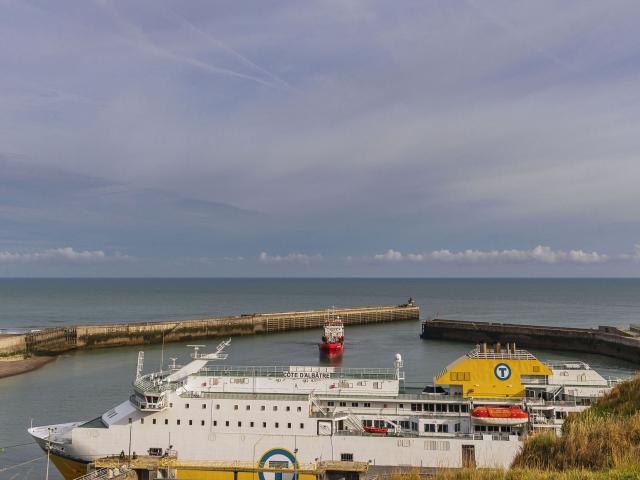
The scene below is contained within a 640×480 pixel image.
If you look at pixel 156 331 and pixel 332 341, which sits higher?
pixel 156 331

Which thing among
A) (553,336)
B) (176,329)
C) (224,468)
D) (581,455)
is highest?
(176,329)

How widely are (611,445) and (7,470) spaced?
24478mm

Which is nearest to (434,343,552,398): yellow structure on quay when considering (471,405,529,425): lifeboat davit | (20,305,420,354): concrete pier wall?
(471,405,529,425): lifeboat davit

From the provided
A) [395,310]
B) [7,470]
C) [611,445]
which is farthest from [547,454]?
[395,310]

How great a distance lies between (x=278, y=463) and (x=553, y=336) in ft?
183

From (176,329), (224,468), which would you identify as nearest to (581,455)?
(224,468)

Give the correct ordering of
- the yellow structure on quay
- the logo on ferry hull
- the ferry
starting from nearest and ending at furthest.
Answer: the logo on ferry hull → the ferry → the yellow structure on quay

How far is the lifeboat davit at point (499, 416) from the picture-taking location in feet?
73.4

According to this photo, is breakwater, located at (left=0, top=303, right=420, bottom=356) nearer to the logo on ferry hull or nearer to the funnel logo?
the logo on ferry hull

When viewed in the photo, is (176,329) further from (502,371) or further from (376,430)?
(502,371)

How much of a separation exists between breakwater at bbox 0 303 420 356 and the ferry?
41.2 meters

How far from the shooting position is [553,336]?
225 ft

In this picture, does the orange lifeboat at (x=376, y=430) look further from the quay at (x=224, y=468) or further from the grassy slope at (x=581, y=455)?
→ the grassy slope at (x=581, y=455)

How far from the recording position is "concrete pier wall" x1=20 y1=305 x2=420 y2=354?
65.2 meters
